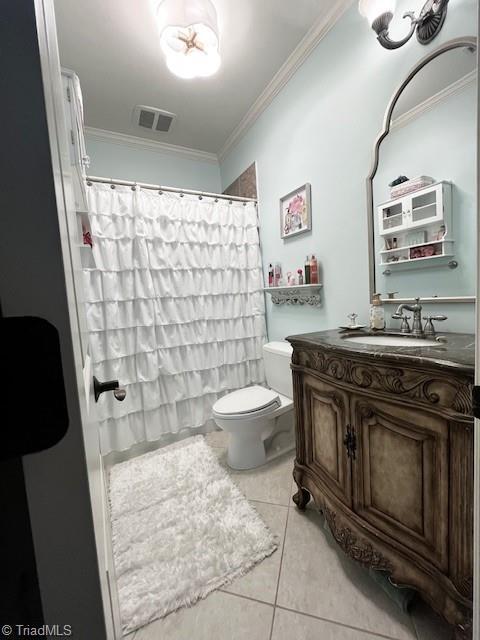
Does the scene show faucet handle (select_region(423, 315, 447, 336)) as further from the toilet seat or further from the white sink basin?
the toilet seat

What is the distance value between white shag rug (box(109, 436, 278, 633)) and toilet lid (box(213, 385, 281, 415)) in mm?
419

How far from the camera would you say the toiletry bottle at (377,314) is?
1.33m

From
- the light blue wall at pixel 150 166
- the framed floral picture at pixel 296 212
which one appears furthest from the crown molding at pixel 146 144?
the framed floral picture at pixel 296 212

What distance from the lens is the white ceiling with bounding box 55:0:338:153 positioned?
1455 mm

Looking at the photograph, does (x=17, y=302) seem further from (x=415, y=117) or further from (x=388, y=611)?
(x=415, y=117)

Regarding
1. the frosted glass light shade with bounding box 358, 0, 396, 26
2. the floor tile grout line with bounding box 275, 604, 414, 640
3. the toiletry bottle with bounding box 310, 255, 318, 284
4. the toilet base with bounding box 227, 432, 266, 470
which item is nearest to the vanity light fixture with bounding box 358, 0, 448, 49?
the frosted glass light shade with bounding box 358, 0, 396, 26

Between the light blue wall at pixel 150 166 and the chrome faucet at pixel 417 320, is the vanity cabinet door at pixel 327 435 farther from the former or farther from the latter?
the light blue wall at pixel 150 166

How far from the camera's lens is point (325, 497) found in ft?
3.78

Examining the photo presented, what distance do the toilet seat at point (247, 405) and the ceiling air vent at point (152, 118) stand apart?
2333 mm

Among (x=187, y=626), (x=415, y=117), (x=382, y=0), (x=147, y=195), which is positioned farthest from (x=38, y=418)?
(x=147, y=195)

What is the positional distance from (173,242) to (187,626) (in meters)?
2.09

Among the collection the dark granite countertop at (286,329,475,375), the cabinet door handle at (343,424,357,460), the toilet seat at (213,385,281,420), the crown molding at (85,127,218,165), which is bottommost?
the toilet seat at (213,385,281,420)

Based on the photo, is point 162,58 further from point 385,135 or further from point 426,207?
point 426,207

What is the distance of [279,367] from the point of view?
1.94 meters
